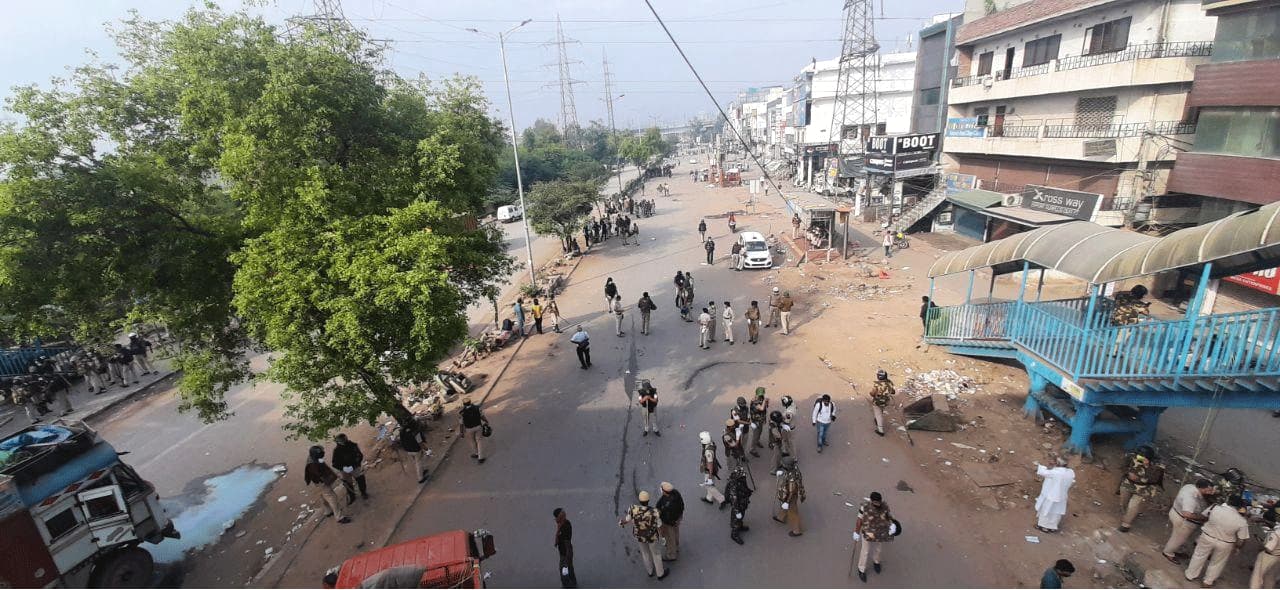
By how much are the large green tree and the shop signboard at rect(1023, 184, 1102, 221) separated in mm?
20407

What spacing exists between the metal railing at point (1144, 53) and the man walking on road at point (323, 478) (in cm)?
2399

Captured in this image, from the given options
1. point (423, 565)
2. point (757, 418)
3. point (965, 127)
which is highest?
point (965, 127)

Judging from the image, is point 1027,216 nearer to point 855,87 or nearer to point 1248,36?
point 1248,36

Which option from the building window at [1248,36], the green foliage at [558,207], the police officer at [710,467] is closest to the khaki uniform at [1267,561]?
the police officer at [710,467]

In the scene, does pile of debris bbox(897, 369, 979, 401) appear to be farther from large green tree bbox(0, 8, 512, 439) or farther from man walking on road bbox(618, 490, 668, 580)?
large green tree bbox(0, 8, 512, 439)

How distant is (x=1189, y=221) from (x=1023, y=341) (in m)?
12.8

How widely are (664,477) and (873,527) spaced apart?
3610 millimetres

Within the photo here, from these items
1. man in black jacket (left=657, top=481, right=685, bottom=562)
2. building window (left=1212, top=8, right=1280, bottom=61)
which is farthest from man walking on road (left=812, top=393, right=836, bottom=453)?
building window (left=1212, top=8, right=1280, bottom=61)

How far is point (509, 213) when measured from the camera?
4156 cm

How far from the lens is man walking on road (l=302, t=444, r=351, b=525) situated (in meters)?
8.21

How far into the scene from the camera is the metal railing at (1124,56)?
1634 centimetres

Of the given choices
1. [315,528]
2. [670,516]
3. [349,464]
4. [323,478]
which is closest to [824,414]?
[670,516]

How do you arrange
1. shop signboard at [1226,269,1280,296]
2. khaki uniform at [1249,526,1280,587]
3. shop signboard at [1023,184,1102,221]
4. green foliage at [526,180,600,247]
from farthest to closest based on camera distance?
green foliage at [526,180,600,247]
shop signboard at [1023,184,1102,221]
shop signboard at [1226,269,1280,296]
khaki uniform at [1249,526,1280,587]

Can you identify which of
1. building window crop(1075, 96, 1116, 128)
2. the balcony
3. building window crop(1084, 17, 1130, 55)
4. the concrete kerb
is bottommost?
the concrete kerb
